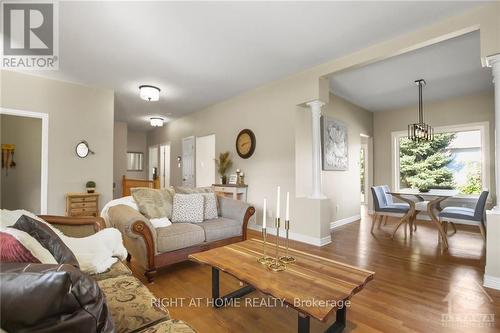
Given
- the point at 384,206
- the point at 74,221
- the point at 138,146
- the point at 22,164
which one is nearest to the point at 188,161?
the point at 138,146

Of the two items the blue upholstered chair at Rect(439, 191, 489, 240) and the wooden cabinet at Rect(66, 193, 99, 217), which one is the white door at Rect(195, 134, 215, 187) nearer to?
the wooden cabinet at Rect(66, 193, 99, 217)

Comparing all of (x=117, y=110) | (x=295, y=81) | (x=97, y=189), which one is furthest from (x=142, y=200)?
(x=117, y=110)

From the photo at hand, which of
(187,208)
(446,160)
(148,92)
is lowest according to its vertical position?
(187,208)

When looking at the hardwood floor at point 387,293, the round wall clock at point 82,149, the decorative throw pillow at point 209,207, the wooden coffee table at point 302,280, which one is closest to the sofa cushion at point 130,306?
the wooden coffee table at point 302,280

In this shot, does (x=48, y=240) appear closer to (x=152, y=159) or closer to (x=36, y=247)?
(x=36, y=247)

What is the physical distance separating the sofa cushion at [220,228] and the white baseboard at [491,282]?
2530 millimetres

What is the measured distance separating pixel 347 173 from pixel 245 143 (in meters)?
2.37

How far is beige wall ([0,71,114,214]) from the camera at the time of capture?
12.1ft

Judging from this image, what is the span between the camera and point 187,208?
116 inches

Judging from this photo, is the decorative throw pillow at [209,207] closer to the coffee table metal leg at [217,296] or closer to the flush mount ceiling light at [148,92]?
the coffee table metal leg at [217,296]

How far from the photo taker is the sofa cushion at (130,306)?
1048 millimetres

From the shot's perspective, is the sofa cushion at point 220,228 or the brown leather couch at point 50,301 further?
the sofa cushion at point 220,228

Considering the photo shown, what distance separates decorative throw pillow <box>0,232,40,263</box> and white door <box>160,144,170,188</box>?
6896 millimetres

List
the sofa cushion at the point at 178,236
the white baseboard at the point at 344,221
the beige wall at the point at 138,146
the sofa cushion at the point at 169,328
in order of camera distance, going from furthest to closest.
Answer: the beige wall at the point at 138,146, the white baseboard at the point at 344,221, the sofa cushion at the point at 178,236, the sofa cushion at the point at 169,328
